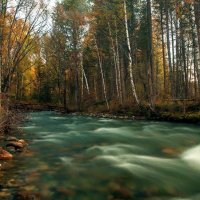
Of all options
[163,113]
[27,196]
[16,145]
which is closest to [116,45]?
[163,113]

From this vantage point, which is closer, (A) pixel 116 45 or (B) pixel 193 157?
(B) pixel 193 157

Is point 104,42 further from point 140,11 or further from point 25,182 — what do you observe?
point 25,182

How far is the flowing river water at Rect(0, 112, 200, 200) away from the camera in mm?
6770

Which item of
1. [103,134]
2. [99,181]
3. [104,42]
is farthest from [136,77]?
[99,181]

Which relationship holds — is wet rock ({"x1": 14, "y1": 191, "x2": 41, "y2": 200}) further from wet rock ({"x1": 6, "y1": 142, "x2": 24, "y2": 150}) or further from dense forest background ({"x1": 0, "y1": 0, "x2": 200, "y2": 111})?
dense forest background ({"x1": 0, "y1": 0, "x2": 200, "y2": 111})

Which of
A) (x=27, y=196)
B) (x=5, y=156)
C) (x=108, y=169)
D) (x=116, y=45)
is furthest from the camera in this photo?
(x=116, y=45)

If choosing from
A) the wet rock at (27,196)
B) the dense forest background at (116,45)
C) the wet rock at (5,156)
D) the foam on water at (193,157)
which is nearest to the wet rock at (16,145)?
the wet rock at (5,156)

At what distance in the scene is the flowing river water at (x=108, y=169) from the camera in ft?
22.2

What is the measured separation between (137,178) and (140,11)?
3249 centimetres

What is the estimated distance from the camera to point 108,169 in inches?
333

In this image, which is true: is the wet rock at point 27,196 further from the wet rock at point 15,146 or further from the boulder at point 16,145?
the boulder at point 16,145

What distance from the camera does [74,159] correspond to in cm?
966

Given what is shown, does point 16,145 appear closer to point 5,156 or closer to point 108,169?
point 5,156

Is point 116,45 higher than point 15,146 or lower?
higher
